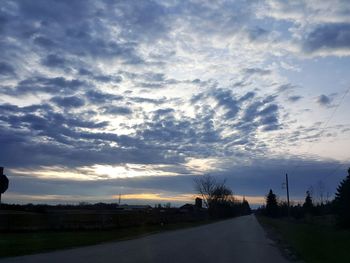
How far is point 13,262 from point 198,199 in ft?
465

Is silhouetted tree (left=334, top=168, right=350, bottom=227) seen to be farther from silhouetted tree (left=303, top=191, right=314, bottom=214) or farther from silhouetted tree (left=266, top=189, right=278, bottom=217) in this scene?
silhouetted tree (left=266, top=189, right=278, bottom=217)

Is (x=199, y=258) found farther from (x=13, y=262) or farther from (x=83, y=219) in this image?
(x=83, y=219)

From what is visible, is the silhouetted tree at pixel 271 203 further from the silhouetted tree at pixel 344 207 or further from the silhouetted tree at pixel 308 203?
the silhouetted tree at pixel 344 207

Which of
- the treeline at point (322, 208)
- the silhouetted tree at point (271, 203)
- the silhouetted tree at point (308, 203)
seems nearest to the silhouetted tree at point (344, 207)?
the treeline at point (322, 208)

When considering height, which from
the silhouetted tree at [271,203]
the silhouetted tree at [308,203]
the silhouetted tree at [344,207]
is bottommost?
the silhouetted tree at [344,207]

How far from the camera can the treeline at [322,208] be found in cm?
5187

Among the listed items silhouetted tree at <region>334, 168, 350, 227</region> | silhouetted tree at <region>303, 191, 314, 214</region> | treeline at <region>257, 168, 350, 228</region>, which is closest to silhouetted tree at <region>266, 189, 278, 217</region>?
treeline at <region>257, 168, 350, 228</region>

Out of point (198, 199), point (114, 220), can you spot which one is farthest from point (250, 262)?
point (198, 199)

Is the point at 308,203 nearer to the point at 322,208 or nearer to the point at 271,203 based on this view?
the point at 322,208

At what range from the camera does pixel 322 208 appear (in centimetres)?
12506

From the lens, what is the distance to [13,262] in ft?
51.1

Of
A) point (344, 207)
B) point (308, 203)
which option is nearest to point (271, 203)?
point (308, 203)

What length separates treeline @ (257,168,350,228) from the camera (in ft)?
170

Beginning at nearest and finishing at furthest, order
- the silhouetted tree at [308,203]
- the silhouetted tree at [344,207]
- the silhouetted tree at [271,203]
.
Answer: the silhouetted tree at [344,207]
the silhouetted tree at [308,203]
the silhouetted tree at [271,203]
